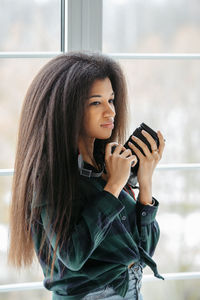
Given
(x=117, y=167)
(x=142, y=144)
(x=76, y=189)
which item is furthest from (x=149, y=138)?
(x=76, y=189)

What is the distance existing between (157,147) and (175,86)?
48 centimetres

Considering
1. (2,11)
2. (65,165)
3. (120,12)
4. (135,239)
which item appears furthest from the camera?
(120,12)

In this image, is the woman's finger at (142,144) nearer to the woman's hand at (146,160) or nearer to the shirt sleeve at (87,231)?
the woman's hand at (146,160)

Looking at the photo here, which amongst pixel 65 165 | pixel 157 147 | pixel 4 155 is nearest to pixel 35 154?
pixel 65 165

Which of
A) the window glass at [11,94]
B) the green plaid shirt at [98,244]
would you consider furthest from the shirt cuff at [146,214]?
the window glass at [11,94]

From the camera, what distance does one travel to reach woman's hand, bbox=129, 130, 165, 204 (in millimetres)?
1328

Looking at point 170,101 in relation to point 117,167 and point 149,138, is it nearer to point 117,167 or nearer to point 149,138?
point 149,138

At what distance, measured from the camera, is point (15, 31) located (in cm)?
162

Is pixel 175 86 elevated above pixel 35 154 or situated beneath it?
elevated above

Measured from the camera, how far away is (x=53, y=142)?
3.97 ft

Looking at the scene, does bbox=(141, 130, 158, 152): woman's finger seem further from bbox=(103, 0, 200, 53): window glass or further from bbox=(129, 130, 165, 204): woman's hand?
bbox=(103, 0, 200, 53): window glass

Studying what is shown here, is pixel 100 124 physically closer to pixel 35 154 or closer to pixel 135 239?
pixel 35 154

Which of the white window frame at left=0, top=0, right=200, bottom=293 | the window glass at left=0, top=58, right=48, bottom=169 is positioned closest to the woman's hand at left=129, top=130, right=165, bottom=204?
the white window frame at left=0, top=0, right=200, bottom=293

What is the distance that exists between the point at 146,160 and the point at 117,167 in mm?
133
